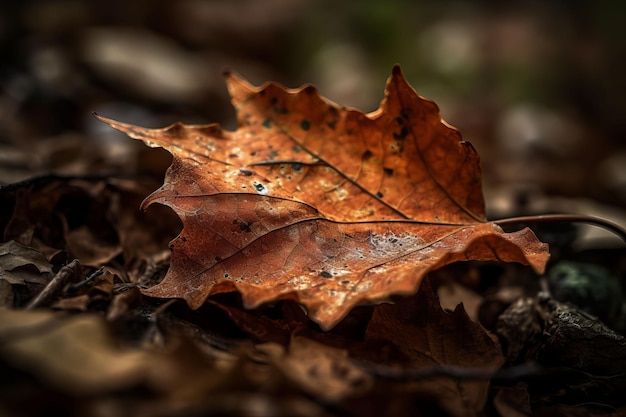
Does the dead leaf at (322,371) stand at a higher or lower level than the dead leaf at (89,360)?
higher

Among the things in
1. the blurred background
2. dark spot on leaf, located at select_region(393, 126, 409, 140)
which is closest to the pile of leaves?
dark spot on leaf, located at select_region(393, 126, 409, 140)

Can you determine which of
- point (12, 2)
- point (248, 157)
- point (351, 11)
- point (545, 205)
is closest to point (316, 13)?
point (351, 11)

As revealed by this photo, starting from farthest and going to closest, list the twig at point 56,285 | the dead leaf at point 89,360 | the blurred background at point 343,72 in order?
the blurred background at point 343,72
the twig at point 56,285
the dead leaf at point 89,360

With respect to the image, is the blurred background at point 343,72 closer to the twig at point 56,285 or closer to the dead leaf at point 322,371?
the twig at point 56,285

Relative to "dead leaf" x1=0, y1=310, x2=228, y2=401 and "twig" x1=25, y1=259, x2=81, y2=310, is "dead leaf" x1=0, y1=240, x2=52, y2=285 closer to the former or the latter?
"twig" x1=25, y1=259, x2=81, y2=310

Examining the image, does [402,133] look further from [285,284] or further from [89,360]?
[89,360]

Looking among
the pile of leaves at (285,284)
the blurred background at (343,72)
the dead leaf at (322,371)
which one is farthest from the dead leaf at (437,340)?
the blurred background at (343,72)

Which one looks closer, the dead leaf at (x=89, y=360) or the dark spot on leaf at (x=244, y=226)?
the dead leaf at (x=89, y=360)
